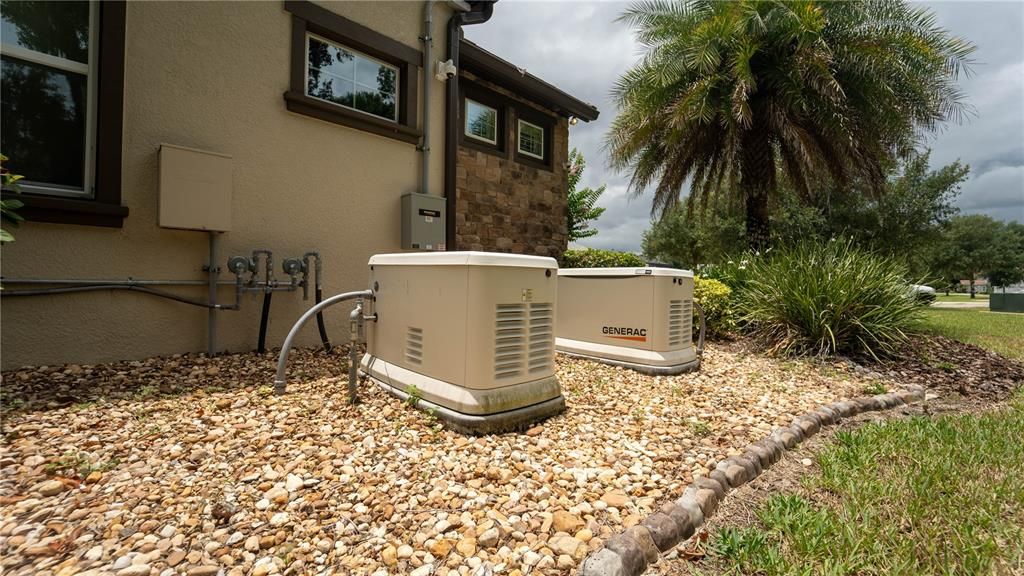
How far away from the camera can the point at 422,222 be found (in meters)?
4.84

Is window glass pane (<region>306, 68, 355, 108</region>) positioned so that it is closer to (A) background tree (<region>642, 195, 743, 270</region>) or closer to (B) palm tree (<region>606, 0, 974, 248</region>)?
(B) palm tree (<region>606, 0, 974, 248</region>)

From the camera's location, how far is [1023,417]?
307cm

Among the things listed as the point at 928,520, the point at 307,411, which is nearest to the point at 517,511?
the point at 307,411

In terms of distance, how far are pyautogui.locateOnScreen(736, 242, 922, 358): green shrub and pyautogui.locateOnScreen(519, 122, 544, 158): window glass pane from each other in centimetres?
406

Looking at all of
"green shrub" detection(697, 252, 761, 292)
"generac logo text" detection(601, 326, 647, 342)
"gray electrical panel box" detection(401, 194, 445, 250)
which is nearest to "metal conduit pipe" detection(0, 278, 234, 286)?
"gray electrical panel box" detection(401, 194, 445, 250)

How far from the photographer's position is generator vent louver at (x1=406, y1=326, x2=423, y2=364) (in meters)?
2.61

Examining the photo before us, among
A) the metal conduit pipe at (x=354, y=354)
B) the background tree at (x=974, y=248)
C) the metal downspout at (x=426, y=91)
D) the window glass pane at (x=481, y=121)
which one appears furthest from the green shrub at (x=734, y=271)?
the background tree at (x=974, y=248)

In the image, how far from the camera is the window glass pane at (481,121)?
21.2 feet

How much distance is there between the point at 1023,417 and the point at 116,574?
5022 millimetres

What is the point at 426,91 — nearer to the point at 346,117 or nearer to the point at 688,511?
the point at 346,117

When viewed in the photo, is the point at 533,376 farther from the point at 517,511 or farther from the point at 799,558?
the point at 799,558

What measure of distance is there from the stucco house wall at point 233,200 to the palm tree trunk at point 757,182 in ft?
19.5

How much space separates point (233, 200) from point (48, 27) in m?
1.56

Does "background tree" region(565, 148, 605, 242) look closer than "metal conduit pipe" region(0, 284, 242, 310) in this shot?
No
